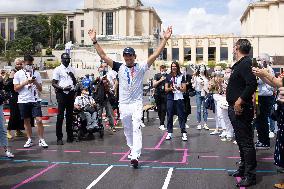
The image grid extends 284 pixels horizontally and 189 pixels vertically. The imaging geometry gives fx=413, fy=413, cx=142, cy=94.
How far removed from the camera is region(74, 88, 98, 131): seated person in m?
11.4

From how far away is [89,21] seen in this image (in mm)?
112812

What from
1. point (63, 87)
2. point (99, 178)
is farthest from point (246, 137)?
point (63, 87)

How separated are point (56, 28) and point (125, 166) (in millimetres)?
113261

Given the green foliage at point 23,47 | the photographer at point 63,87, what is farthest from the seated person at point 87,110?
the green foliage at point 23,47

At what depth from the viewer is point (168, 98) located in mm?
11188

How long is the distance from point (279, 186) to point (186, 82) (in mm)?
5253

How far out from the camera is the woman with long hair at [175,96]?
1097 cm

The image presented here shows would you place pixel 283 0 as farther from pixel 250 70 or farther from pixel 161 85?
pixel 250 70

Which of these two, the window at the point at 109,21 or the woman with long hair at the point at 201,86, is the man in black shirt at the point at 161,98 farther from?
the window at the point at 109,21

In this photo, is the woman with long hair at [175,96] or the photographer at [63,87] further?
the woman with long hair at [175,96]

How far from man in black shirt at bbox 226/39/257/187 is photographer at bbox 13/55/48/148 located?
5036 millimetres

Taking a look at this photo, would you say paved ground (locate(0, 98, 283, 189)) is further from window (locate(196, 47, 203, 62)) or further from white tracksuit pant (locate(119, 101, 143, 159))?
window (locate(196, 47, 203, 62))

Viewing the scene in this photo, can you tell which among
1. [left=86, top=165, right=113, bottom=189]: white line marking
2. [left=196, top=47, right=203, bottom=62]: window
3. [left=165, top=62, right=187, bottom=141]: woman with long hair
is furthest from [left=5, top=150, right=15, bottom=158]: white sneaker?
[left=196, top=47, right=203, bottom=62]: window

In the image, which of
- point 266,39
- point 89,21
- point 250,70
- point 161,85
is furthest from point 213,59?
point 250,70
